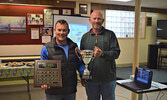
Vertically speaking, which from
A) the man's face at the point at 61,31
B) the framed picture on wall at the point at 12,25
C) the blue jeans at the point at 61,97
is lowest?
the blue jeans at the point at 61,97

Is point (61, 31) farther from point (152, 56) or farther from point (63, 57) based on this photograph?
point (152, 56)

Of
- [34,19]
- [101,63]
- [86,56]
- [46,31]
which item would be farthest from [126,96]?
[34,19]

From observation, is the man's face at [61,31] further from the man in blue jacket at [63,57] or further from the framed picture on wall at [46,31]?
the framed picture on wall at [46,31]

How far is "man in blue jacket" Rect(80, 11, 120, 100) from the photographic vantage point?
73.3 inches

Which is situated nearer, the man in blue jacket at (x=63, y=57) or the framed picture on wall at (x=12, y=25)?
the man in blue jacket at (x=63, y=57)

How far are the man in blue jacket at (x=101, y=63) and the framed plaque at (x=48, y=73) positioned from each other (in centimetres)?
36

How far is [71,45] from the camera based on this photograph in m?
1.72

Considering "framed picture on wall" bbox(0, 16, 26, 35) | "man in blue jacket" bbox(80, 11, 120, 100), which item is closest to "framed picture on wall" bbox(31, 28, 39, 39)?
"framed picture on wall" bbox(0, 16, 26, 35)

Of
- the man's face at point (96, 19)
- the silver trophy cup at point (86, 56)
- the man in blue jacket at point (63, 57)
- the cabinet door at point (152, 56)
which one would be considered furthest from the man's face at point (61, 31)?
the cabinet door at point (152, 56)

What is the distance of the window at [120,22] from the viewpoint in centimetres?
617

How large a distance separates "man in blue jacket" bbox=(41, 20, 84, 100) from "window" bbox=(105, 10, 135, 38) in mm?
4615

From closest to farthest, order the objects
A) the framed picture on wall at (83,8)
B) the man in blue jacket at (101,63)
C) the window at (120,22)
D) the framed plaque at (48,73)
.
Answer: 1. the framed plaque at (48,73)
2. the man in blue jacket at (101,63)
3. the framed picture on wall at (83,8)
4. the window at (120,22)

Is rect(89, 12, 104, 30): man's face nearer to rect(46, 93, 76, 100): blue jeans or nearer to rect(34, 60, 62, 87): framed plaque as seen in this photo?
rect(34, 60, 62, 87): framed plaque

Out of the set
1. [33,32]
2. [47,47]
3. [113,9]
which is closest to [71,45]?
[47,47]
